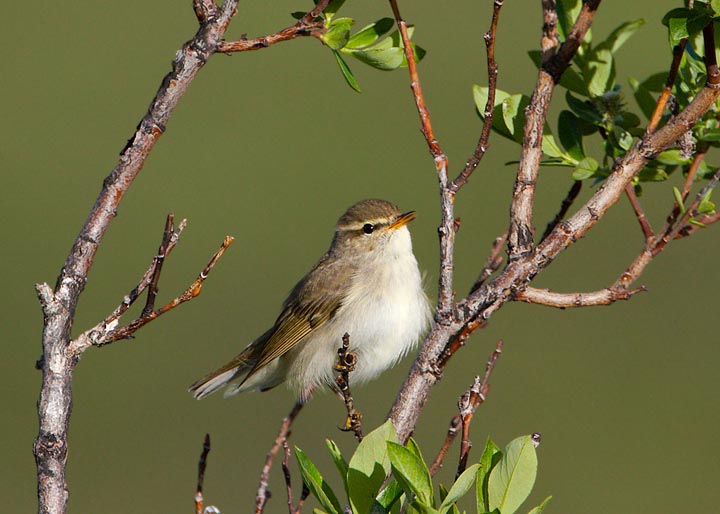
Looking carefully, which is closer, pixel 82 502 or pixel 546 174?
pixel 82 502

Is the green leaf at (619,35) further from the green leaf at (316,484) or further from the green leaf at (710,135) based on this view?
the green leaf at (316,484)

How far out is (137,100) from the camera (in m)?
16.2

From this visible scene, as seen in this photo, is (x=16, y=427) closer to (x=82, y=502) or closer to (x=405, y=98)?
(x=82, y=502)

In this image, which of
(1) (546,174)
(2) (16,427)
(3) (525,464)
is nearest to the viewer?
(3) (525,464)

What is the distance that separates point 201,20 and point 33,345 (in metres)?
10.9

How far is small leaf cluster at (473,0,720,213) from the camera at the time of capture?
264 centimetres

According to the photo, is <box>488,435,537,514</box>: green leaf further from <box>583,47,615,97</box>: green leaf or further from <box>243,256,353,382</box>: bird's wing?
<box>243,256,353,382</box>: bird's wing

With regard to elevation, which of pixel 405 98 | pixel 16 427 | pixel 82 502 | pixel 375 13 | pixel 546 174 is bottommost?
pixel 82 502

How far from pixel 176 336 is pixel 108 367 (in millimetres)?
1017

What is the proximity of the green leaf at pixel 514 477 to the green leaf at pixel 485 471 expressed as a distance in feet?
0.15

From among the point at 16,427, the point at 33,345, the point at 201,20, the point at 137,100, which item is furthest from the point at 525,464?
the point at 137,100

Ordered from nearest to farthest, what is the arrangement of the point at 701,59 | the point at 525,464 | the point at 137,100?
the point at 525,464
the point at 701,59
the point at 137,100

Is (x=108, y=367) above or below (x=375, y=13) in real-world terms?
below

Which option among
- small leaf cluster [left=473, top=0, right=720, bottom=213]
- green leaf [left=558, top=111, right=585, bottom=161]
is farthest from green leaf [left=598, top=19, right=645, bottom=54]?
green leaf [left=558, top=111, right=585, bottom=161]
